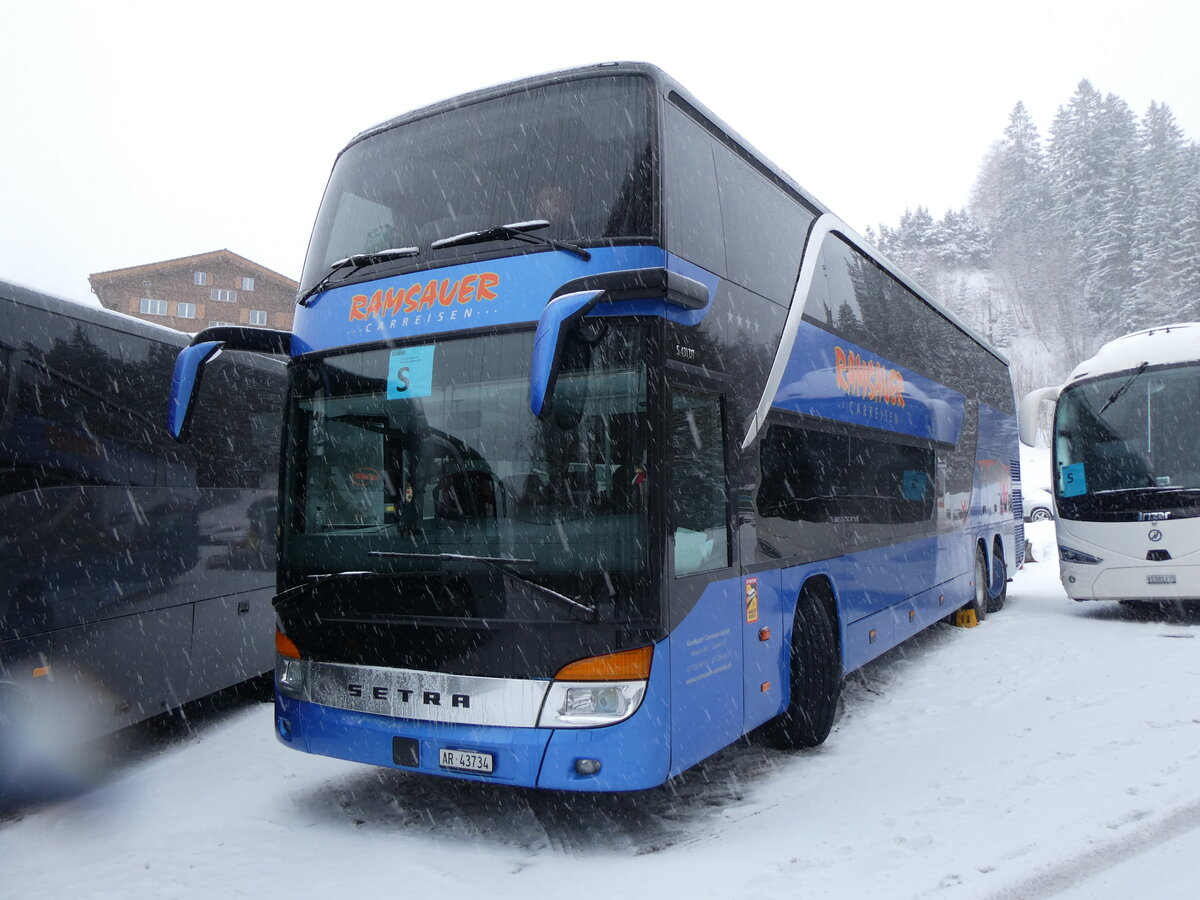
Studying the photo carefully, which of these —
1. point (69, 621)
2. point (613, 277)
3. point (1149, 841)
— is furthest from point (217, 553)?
point (1149, 841)

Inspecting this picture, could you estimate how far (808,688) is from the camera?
649 centimetres

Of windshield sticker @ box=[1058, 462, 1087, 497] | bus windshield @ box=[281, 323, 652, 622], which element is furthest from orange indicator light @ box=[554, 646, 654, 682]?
windshield sticker @ box=[1058, 462, 1087, 497]

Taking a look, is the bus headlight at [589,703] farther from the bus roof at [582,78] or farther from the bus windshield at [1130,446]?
the bus windshield at [1130,446]

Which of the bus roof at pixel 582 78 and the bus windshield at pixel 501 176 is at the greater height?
the bus roof at pixel 582 78

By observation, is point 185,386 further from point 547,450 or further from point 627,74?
point 627,74

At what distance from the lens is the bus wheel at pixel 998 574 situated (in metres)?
13.5

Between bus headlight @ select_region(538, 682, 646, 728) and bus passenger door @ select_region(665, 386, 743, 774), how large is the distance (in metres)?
0.27

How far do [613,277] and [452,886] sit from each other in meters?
2.95

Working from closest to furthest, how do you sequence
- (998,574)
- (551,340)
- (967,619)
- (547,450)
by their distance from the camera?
(551,340) < (547,450) < (967,619) < (998,574)

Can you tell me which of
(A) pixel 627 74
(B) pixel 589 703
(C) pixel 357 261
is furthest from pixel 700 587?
(A) pixel 627 74

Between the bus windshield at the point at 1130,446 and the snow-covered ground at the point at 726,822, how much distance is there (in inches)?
192

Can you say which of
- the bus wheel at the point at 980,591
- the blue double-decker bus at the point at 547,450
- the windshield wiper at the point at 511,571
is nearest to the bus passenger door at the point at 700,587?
the blue double-decker bus at the point at 547,450

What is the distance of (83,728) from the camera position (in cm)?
609

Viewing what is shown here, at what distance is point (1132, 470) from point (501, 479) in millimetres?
10520
